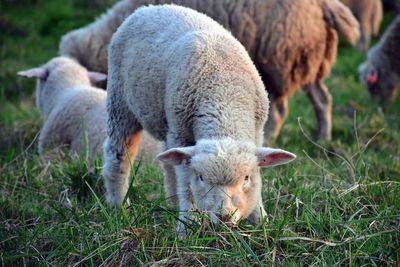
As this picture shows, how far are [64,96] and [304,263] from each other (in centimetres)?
400

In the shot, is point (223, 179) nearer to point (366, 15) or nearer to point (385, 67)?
point (385, 67)

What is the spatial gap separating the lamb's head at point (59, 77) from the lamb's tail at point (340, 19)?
7.27 ft

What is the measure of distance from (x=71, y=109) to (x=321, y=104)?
278 centimetres

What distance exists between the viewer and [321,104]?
830 centimetres

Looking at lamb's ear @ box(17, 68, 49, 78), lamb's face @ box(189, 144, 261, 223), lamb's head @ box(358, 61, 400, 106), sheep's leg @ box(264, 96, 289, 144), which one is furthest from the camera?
lamb's head @ box(358, 61, 400, 106)

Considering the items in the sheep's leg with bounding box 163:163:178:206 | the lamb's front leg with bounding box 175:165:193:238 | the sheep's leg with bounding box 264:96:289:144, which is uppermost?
the lamb's front leg with bounding box 175:165:193:238

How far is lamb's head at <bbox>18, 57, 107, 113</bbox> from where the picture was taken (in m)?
7.43

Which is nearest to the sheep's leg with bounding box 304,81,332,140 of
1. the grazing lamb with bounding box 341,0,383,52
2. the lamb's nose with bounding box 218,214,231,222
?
the grazing lamb with bounding box 341,0,383,52

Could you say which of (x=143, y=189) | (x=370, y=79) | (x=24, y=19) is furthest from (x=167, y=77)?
(x=24, y=19)

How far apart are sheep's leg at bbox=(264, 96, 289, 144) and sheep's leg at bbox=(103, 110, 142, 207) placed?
2.98m

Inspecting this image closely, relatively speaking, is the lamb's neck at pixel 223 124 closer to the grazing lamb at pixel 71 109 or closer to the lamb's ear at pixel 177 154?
the lamb's ear at pixel 177 154

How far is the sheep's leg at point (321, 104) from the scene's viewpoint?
8266mm

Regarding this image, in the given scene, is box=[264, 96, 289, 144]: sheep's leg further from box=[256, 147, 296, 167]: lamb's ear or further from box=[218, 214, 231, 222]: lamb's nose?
box=[218, 214, 231, 222]: lamb's nose

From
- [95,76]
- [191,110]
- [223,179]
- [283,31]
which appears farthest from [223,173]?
[95,76]
